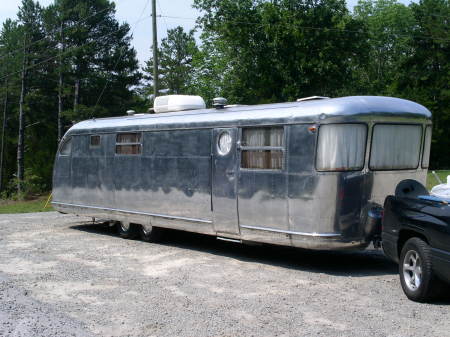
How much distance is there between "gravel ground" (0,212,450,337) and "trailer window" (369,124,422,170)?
66.5 inches

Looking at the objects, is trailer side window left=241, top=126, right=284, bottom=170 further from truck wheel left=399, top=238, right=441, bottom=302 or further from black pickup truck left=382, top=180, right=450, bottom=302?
truck wheel left=399, top=238, right=441, bottom=302

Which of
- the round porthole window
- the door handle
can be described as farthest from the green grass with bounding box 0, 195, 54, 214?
the door handle

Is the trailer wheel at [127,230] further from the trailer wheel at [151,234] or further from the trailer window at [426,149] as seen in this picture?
the trailer window at [426,149]

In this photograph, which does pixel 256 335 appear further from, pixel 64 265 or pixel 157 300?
pixel 64 265

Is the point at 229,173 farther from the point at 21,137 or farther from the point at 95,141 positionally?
the point at 21,137

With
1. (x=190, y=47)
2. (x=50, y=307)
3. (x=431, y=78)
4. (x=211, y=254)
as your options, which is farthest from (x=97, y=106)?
(x=50, y=307)

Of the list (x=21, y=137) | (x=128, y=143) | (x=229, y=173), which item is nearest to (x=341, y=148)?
(x=229, y=173)

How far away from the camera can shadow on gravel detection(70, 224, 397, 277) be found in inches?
396

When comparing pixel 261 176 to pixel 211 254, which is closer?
pixel 261 176

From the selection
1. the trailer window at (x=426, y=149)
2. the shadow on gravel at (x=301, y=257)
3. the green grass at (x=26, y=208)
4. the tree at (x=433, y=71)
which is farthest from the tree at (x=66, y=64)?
the trailer window at (x=426, y=149)

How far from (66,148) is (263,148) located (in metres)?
7.62

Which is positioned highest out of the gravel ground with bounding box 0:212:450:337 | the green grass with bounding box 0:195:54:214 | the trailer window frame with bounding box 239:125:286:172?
the trailer window frame with bounding box 239:125:286:172

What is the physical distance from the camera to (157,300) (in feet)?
26.5

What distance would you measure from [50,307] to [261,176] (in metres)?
4.12
